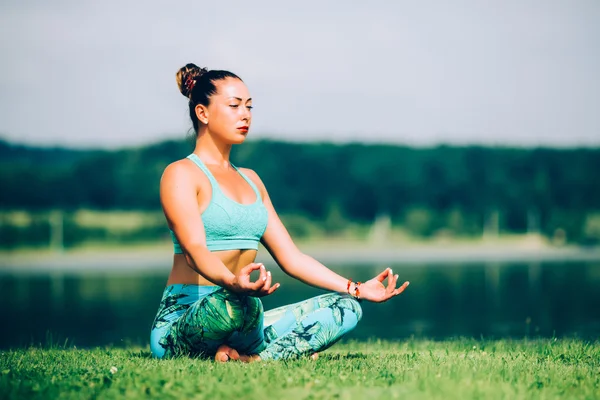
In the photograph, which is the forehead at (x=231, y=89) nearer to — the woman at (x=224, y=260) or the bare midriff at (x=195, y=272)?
the woman at (x=224, y=260)

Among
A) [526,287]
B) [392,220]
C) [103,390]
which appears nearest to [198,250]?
[103,390]

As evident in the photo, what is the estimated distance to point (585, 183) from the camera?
7256cm

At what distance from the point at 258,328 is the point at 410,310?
14.5 meters

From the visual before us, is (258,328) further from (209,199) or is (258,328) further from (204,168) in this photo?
(204,168)

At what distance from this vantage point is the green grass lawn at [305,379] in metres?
3.84

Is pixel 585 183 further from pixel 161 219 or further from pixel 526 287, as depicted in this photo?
pixel 526 287

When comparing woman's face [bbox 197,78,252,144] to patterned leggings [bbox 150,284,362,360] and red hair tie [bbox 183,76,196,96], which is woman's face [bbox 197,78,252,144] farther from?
patterned leggings [bbox 150,284,362,360]

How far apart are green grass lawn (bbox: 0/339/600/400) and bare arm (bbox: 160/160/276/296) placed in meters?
0.48

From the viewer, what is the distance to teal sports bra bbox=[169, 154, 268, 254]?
4.50 m

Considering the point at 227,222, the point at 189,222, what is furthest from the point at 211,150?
the point at 189,222

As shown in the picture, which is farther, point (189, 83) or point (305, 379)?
point (189, 83)

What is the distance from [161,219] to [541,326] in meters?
57.2

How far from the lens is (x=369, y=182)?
260 feet

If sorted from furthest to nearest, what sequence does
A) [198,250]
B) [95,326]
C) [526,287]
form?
1. [526,287]
2. [95,326]
3. [198,250]
